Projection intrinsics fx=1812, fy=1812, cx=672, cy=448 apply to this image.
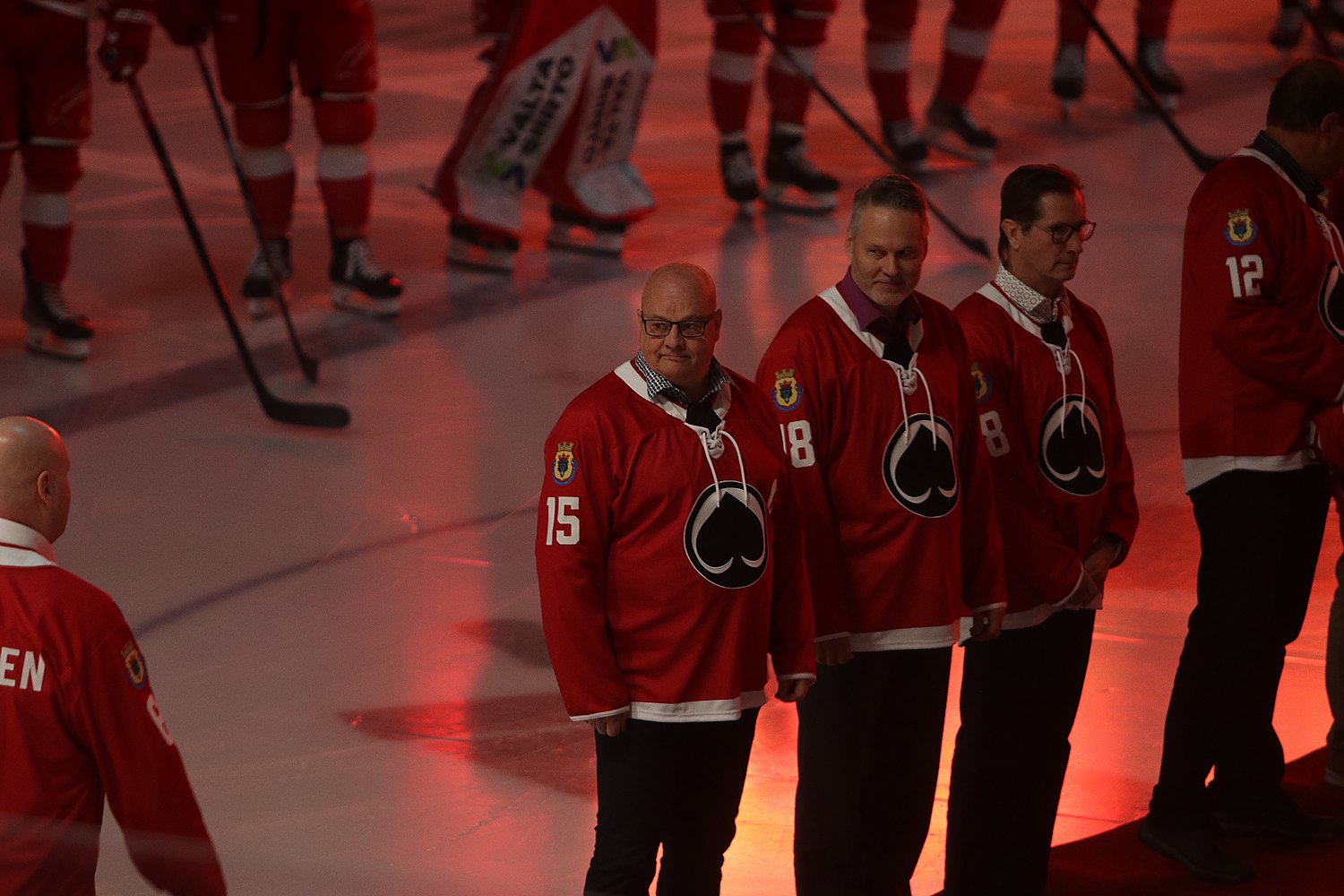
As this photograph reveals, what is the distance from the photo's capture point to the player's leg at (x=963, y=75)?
7.05m

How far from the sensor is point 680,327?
6.79ft

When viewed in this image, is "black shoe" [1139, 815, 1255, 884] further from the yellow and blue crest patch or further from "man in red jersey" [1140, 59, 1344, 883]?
the yellow and blue crest patch

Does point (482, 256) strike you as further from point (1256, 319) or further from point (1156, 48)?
point (1256, 319)

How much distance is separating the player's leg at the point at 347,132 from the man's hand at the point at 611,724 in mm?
3552

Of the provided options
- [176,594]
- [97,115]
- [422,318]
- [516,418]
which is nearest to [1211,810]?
[176,594]

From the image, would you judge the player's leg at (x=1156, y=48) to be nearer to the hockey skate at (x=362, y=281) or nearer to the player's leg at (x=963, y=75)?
the player's leg at (x=963, y=75)

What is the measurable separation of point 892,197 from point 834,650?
0.57 meters

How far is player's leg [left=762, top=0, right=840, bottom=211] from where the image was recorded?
6.50 meters

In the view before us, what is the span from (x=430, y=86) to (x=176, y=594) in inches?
→ 222

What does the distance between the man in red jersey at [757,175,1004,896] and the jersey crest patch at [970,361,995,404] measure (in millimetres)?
53

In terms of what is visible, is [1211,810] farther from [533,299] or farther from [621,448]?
[533,299]

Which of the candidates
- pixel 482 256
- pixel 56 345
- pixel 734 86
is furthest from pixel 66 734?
pixel 734 86

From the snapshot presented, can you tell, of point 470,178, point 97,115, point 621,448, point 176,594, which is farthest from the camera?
point 97,115

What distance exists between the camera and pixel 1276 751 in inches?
112
